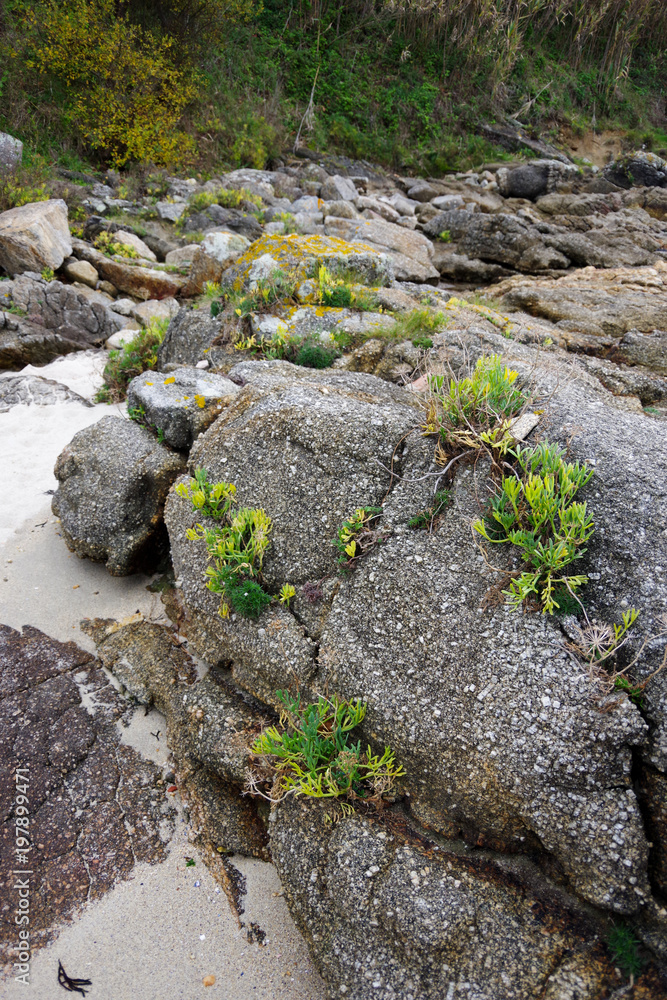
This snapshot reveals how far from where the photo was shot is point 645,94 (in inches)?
1182

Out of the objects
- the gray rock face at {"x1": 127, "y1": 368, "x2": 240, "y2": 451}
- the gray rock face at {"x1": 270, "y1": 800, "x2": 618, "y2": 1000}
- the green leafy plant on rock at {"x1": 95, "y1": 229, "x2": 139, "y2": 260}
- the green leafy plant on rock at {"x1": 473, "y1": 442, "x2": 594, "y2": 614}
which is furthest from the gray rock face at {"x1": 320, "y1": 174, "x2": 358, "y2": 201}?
the gray rock face at {"x1": 270, "y1": 800, "x2": 618, "y2": 1000}

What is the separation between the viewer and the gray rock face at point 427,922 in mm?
2869

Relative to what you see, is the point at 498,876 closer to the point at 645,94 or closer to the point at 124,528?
the point at 124,528

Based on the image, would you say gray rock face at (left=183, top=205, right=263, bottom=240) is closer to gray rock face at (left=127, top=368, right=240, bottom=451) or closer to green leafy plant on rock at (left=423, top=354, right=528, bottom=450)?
gray rock face at (left=127, top=368, right=240, bottom=451)

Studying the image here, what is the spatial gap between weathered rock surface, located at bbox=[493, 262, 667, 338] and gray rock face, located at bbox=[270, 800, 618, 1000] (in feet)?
27.8

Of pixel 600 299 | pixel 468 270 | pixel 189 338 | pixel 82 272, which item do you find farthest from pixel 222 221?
pixel 600 299

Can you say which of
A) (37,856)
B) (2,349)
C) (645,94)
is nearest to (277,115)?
(2,349)

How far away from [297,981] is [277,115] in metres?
27.8

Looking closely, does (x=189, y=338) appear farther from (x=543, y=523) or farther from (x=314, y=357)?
(x=543, y=523)

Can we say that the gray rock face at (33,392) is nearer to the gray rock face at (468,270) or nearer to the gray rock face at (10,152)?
the gray rock face at (10,152)

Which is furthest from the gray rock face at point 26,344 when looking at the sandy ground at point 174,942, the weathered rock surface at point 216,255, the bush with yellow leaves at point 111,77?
the bush with yellow leaves at point 111,77

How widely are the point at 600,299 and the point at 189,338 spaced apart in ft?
25.1

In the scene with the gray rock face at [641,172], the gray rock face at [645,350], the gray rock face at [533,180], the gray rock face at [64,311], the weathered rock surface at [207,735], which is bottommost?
the weathered rock surface at [207,735]

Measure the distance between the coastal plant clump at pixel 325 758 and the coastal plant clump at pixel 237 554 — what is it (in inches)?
33.1
